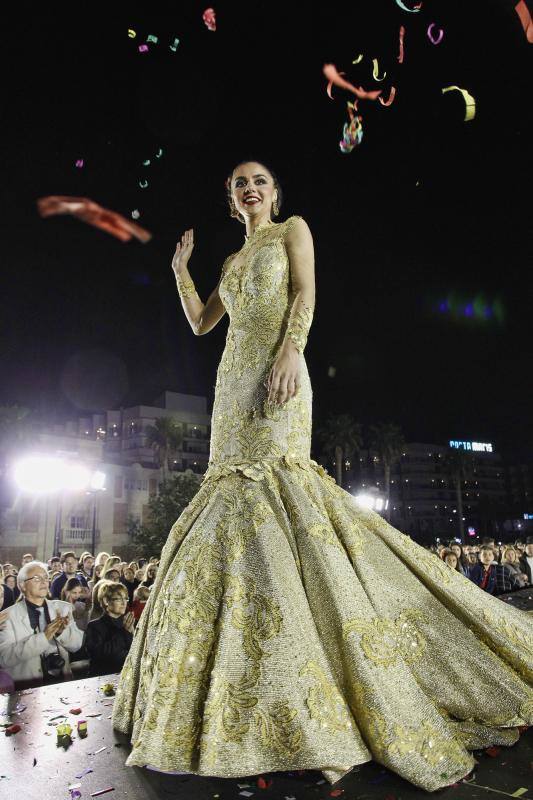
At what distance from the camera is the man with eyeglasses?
220 inches

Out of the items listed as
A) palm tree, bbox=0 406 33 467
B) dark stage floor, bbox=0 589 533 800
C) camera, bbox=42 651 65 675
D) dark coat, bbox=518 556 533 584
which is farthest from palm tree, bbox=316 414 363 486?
dark stage floor, bbox=0 589 533 800

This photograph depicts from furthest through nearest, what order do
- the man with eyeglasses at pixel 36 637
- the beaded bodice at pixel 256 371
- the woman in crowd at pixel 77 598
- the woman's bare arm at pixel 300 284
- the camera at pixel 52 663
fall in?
the woman in crowd at pixel 77 598 → the camera at pixel 52 663 → the man with eyeglasses at pixel 36 637 → the woman's bare arm at pixel 300 284 → the beaded bodice at pixel 256 371

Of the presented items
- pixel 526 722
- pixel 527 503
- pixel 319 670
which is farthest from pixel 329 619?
pixel 527 503

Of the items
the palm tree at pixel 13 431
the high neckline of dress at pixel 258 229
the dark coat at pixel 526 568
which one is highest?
the palm tree at pixel 13 431

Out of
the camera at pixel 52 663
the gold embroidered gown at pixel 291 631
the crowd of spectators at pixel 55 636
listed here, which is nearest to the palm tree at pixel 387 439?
the crowd of spectators at pixel 55 636

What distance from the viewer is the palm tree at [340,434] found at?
51.5 m

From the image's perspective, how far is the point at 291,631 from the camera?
2121mm

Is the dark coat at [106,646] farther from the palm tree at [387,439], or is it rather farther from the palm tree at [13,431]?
the palm tree at [387,439]

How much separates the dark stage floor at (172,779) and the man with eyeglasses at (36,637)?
10.9 ft

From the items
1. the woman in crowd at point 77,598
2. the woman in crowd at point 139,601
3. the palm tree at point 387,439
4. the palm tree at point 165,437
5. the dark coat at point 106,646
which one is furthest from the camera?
the palm tree at point 387,439

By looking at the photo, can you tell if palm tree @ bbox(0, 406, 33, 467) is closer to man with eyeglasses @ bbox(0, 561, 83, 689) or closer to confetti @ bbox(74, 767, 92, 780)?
man with eyeglasses @ bbox(0, 561, 83, 689)

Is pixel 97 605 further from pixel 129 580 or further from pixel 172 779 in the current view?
pixel 172 779

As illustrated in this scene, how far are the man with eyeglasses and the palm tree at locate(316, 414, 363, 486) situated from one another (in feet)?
149

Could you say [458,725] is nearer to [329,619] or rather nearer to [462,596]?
[462,596]
